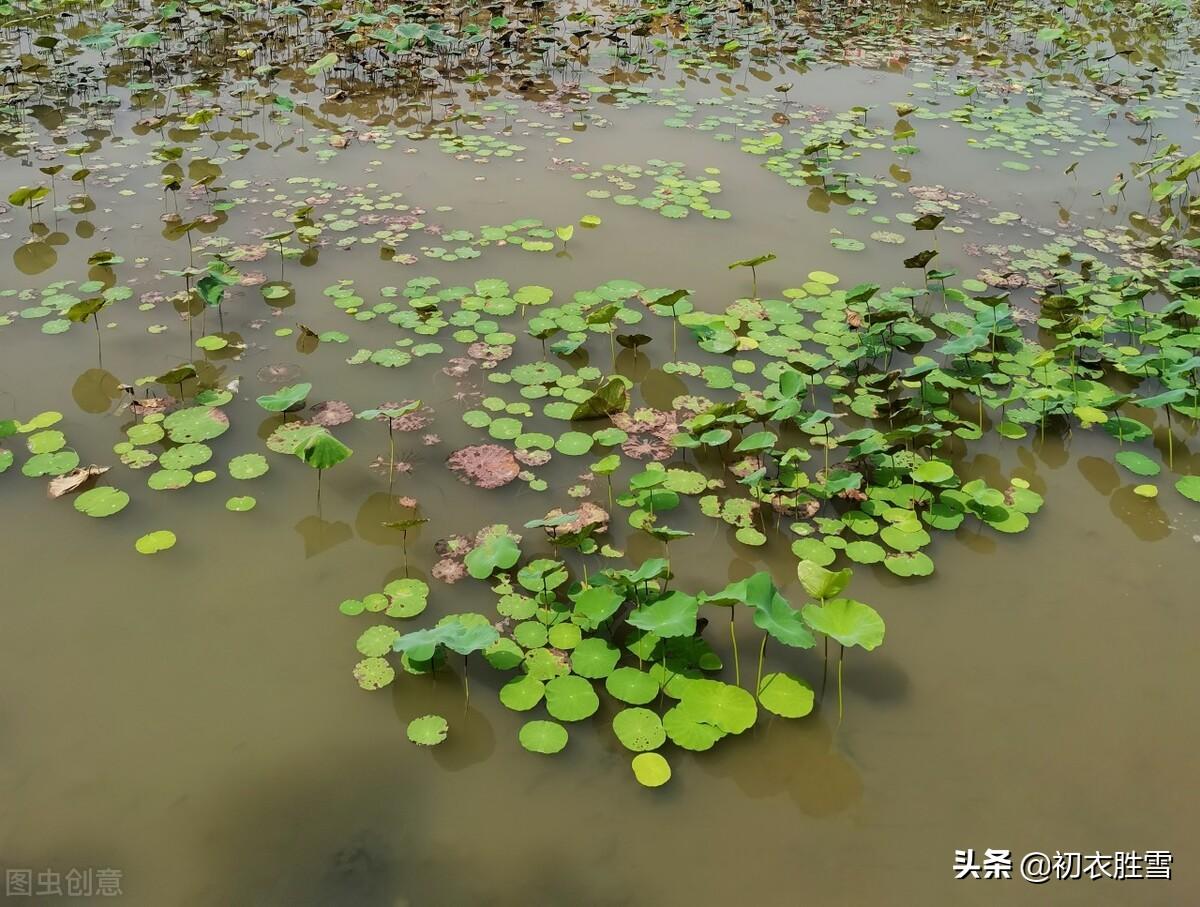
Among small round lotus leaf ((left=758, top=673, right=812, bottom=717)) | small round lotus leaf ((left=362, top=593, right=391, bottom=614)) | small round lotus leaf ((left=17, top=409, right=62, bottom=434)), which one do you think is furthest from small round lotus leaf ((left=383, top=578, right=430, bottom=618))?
small round lotus leaf ((left=17, top=409, right=62, bottom=434))

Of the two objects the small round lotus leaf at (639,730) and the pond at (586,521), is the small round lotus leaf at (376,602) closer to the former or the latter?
the pond at (586,521)

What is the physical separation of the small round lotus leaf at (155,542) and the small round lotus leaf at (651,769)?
201cm

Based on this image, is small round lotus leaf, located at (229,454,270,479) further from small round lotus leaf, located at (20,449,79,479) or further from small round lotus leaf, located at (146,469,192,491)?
small round lotus leaf, located at (20,449,79,479)

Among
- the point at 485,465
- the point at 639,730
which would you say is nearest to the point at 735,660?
the point at 639,730

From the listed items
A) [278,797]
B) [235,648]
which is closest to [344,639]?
[235,648]

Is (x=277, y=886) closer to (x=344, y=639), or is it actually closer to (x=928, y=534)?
(x=344, y=639)

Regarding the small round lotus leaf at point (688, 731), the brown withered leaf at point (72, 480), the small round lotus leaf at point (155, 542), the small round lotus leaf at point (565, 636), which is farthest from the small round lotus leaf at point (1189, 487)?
the brown withered leaf at point (72, 480)

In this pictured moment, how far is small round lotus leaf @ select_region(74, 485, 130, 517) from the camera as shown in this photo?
10.8ft

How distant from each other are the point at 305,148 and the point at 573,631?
18.4 feet

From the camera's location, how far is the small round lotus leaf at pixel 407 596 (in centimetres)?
297

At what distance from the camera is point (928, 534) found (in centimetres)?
339

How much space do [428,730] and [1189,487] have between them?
3463 mm

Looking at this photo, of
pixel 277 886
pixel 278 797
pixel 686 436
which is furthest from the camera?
pixel 686 436

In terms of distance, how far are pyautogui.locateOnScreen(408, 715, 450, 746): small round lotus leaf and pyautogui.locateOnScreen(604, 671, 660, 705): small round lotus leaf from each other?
0.55 meters
